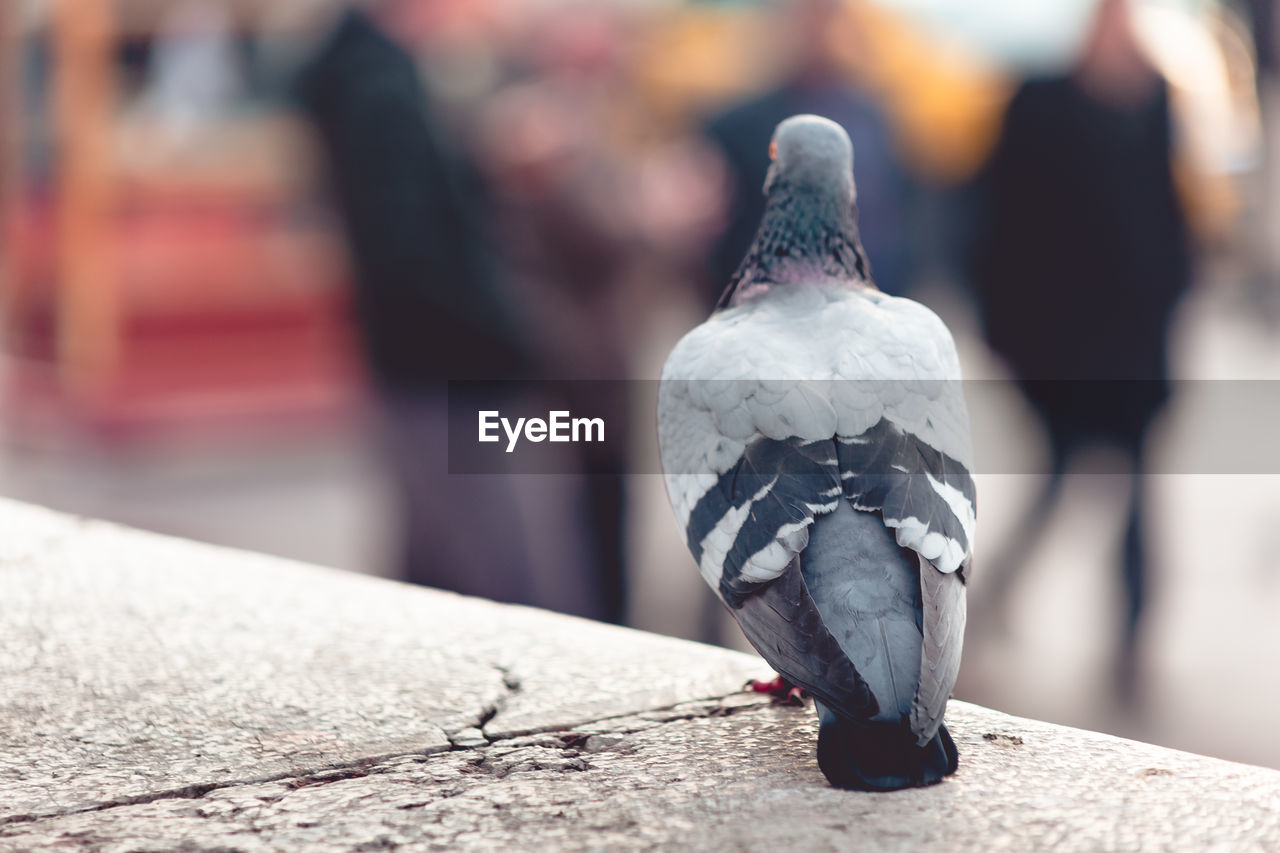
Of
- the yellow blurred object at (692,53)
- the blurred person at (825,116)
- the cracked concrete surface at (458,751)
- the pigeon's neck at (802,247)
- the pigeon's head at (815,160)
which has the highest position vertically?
the yellow blurred object at (692,53)

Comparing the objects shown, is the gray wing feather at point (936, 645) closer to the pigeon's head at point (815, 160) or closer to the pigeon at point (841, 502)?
the pigeon at point (841, 502)

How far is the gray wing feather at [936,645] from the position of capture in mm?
Result: 1598

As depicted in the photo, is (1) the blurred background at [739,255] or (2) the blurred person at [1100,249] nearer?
(1) the blurred background at [739,255]

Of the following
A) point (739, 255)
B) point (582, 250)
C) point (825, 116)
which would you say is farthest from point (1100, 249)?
point (582, 250)

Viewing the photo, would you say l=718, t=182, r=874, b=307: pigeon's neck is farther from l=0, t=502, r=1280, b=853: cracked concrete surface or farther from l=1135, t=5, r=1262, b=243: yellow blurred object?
l=1135, t=5, r=1262, b=243: yellow blurred object

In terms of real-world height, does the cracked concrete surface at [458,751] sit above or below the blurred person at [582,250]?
below

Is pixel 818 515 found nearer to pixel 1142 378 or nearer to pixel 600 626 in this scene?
pixel 600 626

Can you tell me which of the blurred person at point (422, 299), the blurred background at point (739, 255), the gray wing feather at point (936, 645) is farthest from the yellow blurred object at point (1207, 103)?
the gray wing feather at point (936, 645)

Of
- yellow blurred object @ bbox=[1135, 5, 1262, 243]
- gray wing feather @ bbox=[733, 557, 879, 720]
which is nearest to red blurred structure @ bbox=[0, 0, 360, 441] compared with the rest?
yellow blurred object @ bbox=[1135, 5, 1262, 243]

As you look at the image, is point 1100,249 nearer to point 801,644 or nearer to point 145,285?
point 801,644

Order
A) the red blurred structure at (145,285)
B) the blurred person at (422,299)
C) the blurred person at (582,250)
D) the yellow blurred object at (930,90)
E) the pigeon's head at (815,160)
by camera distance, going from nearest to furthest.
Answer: the pigeon's head at (815,160), the blurred person at (422,299), the blurred person at (582,250), the yellow blurred object at (930,90), the red blurred structure at (145,285)

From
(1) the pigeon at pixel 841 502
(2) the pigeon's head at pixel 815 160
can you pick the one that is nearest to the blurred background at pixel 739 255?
(2) the pigeon's head at pixel 815 160

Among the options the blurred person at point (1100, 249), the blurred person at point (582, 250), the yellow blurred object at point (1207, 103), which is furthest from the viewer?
the blurred person at point (582, 250)

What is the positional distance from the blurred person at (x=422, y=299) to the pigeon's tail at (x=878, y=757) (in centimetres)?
246
